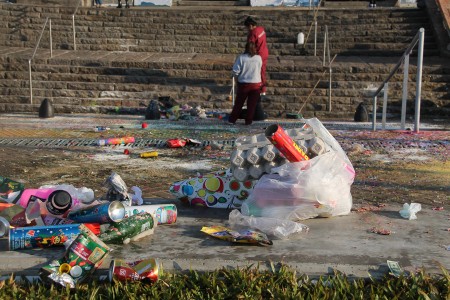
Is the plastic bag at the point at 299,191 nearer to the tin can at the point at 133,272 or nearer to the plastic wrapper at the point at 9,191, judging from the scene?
the tin can at the point at 133,272

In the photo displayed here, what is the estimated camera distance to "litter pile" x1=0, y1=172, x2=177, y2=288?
4.03 m

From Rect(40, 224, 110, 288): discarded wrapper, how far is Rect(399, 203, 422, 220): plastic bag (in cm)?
250

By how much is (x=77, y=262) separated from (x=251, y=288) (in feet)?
3.49

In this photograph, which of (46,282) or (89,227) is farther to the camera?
(89,227)

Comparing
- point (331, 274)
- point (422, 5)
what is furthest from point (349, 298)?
point (422, 5)

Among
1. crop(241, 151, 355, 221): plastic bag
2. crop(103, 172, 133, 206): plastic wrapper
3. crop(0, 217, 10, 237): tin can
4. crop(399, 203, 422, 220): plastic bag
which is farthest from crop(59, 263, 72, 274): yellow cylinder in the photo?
crop(399, 203, 422, 220): plastic bag

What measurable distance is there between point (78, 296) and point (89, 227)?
0.77m

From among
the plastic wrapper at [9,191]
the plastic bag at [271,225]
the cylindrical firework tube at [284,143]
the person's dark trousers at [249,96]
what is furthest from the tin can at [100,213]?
the person's dark trousers at [249,96]

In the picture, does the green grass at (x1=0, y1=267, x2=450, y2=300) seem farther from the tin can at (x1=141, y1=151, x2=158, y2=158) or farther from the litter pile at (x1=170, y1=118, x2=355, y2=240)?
the tin can at (x1=141, y1=151, x2=158, y2=158)

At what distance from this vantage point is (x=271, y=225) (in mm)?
4844

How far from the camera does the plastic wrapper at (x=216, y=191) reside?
542 cm

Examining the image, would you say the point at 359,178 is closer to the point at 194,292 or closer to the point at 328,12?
the point at 194,292

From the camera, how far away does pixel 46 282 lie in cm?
402

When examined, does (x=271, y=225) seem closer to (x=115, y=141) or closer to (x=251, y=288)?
(x=251, y=288)
